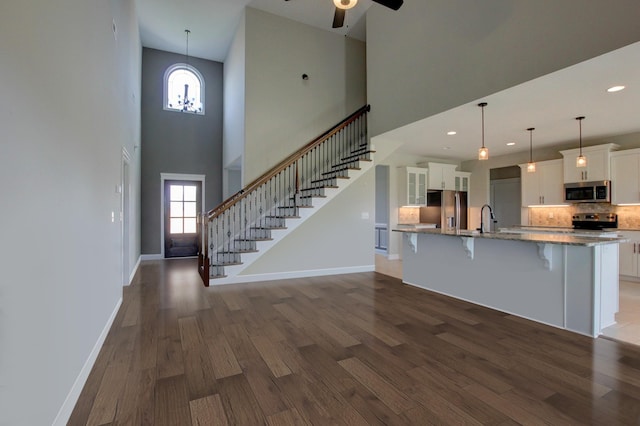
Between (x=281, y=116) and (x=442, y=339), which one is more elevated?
(x=281, y=116)

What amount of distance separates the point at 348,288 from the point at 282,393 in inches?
116

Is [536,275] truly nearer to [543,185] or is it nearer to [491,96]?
[491,96]

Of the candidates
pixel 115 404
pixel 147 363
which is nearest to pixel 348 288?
pixel 147 363

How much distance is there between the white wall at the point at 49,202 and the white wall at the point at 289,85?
3.28 metres

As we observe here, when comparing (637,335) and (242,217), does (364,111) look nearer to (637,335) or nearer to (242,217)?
(242,217)

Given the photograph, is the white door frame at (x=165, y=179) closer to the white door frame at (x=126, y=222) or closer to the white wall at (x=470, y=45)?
the white door frame at (x=126, y=222)

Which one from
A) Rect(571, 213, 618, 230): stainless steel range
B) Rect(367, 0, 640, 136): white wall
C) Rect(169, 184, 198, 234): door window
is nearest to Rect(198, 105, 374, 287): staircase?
Rect(367, 0, 640, 136): white wall

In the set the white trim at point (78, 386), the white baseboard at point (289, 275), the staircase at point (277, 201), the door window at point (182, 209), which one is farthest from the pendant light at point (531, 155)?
the door window at point (182, 209)

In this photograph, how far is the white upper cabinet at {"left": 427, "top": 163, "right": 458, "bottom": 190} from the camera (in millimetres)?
8234

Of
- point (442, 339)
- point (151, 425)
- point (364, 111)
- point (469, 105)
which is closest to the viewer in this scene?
point (151, 425)

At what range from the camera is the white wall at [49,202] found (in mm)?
1331

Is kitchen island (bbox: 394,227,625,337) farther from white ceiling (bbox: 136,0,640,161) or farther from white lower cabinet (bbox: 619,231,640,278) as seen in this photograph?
white lower cabinet (bbox: 619,231,640,278)

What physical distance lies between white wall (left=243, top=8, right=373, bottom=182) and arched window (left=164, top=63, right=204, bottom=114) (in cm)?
288

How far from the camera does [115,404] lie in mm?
2020
